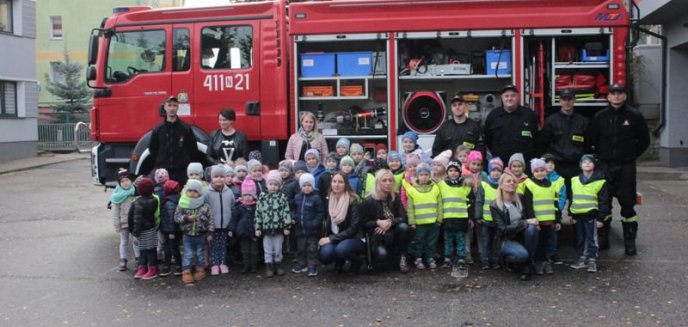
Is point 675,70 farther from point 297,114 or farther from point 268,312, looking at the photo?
point 268,312

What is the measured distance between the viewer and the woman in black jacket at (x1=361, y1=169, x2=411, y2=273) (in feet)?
23.2

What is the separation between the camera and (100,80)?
948 centimetres

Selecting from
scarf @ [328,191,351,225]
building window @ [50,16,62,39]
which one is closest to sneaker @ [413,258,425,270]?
scarf @ [328,191,351,225]

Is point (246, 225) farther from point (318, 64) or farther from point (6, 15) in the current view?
point (6, 15)

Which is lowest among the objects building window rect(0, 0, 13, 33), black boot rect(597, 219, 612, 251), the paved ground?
the paved ground

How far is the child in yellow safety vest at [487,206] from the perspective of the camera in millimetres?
7145

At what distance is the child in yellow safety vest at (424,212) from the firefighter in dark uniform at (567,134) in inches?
64.3

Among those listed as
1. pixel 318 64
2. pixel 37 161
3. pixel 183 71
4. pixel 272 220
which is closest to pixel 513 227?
pixel 272 220

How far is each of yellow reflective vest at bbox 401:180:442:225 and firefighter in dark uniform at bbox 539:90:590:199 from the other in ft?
5.29

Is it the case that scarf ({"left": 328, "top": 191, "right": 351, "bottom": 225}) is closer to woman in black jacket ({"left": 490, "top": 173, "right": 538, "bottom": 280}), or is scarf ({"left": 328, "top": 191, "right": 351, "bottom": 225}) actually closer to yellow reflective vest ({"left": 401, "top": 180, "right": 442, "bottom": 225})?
yellow reflective vest ({"left": 401, "top": 180, "right": 442, "bottom": 225})

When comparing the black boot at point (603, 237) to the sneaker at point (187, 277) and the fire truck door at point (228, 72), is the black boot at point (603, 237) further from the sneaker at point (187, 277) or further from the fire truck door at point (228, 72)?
the sneaker at point (187, 277)

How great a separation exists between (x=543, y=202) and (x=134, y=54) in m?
5.73

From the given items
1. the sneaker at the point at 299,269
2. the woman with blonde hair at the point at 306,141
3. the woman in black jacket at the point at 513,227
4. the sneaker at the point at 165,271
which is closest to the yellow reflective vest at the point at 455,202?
the woman in black jacket at the point at 513,227

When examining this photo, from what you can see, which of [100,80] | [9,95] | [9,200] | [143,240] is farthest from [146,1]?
[143,240]
